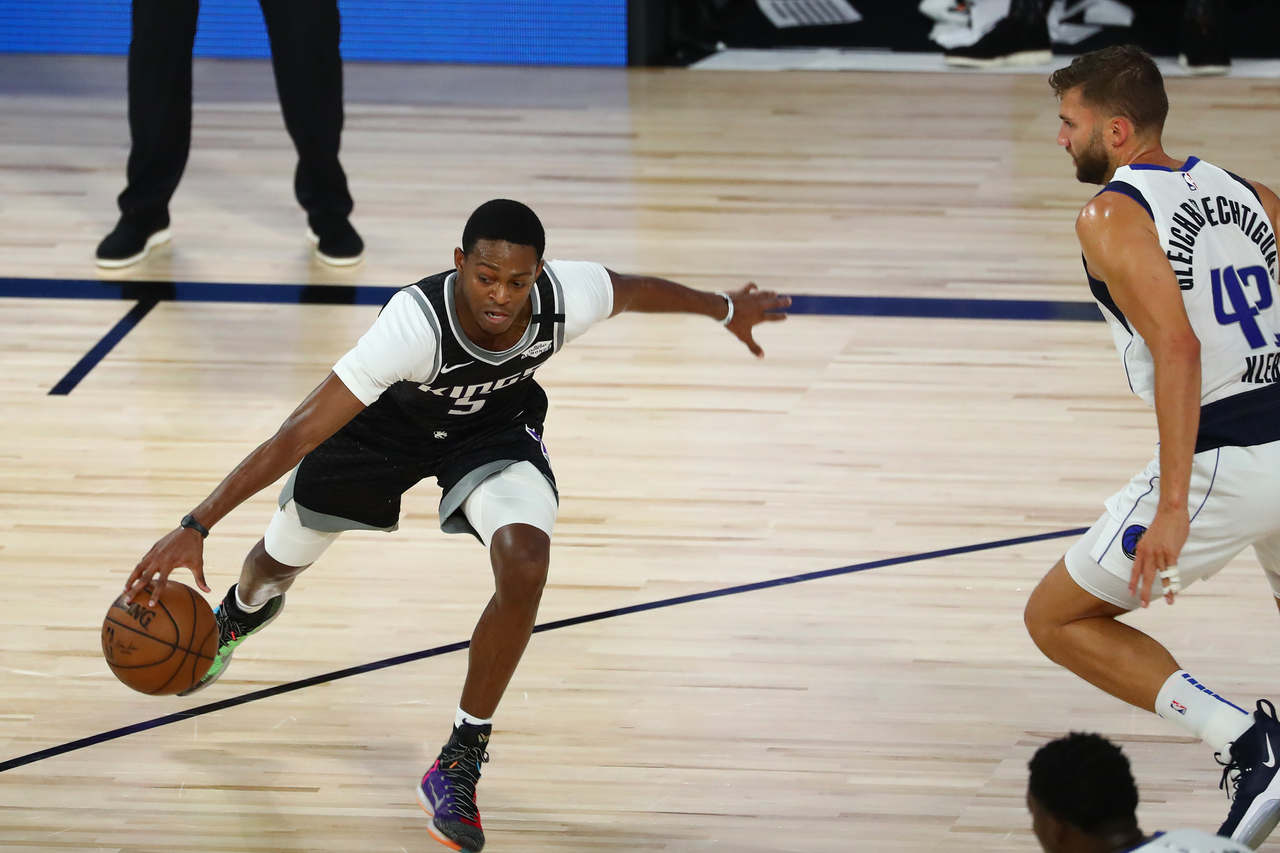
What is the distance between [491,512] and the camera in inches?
118

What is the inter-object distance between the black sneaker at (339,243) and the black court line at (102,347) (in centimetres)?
70

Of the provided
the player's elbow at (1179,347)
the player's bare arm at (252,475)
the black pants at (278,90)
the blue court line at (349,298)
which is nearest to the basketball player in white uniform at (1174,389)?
the player's elbow at (1179,347)

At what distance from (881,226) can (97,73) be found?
5.06 meters

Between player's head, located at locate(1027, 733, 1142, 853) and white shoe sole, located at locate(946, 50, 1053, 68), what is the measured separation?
7.61m

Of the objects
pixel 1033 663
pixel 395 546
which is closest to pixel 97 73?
pixel 395 546

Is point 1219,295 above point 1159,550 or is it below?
above

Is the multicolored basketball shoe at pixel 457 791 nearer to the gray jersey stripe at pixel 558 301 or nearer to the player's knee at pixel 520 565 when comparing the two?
the player's knee at pixel 520 565

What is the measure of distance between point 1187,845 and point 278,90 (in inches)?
194

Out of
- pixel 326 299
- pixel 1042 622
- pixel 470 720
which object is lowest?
pixel 326 299

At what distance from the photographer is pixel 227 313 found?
575 centimetres

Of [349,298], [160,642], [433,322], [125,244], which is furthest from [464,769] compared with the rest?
[125,244]

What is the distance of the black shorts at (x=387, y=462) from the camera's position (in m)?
3.13

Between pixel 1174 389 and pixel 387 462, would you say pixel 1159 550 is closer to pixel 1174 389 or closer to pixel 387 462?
pixel 1174 389

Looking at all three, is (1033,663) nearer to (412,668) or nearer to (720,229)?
(412,668)
